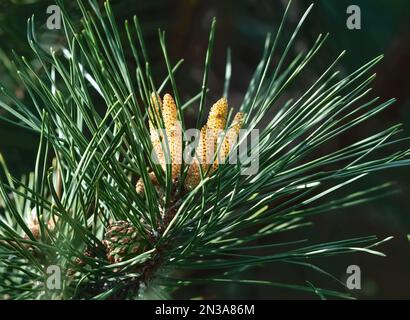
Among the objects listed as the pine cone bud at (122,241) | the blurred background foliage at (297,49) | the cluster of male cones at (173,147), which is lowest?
the pine cone bud at (122,241)

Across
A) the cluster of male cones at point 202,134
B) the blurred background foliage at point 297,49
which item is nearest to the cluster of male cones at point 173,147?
the cluster of male cones at point 202,134

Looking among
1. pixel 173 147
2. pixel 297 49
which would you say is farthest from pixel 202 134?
pixel 297 49

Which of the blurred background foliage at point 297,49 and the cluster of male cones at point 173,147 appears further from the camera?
the blurred background foliage at point 297,49

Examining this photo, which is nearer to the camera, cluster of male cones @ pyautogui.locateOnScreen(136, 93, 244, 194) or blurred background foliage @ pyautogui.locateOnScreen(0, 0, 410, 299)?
cluster of male cones @ pyautogui.locateOnScreen(136, 93, 244, 194)

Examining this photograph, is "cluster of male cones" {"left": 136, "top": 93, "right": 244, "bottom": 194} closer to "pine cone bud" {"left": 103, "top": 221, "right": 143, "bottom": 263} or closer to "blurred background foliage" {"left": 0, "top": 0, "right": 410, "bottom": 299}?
"pine cone bud" {"left": 103, "top": 221, "right": 143, "bottom": 263}

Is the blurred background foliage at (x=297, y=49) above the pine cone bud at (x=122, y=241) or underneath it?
above

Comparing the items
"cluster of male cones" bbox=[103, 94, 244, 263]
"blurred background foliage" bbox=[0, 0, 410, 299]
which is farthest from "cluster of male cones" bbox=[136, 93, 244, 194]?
"blurred background foliage" bbox=[0, 0, 410, 299]

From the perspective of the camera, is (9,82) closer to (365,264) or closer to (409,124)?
(409,124)

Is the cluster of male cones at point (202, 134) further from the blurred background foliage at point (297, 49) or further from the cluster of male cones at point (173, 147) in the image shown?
the blurred background foliage at point (297, 49)
